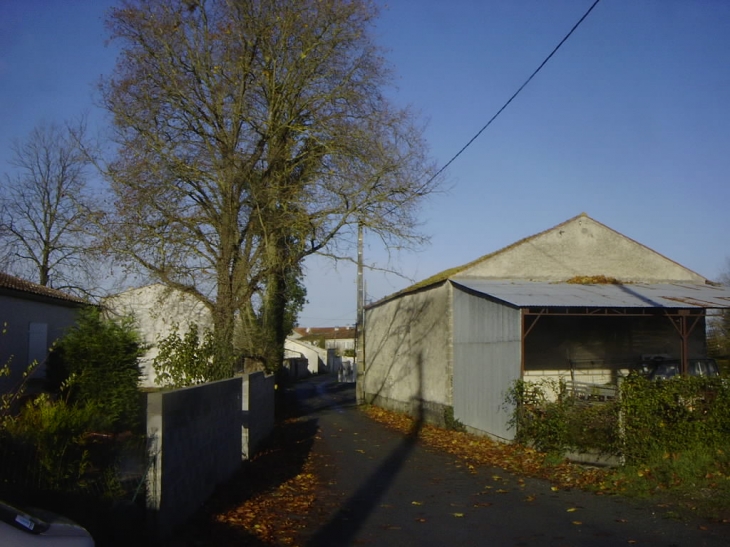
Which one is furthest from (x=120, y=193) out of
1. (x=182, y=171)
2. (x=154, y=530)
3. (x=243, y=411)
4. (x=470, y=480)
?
(x=154, y=530)

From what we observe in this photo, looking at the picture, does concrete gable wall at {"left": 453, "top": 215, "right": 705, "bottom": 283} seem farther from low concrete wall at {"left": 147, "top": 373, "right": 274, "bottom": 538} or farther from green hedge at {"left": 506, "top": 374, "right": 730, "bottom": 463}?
low concrete wall at {"left": 147, "top": 373, "right": 274, "bottom": 538}

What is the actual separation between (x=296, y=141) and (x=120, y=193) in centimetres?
506

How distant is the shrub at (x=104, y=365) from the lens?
44.5 feet

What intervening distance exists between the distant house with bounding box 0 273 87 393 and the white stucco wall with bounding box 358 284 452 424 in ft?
33.4

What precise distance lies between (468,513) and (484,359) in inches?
342

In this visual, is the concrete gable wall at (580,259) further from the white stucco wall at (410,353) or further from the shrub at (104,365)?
the shrub at (104,365)

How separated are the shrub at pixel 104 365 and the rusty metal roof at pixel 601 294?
7938 mm

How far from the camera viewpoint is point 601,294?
59.7ft

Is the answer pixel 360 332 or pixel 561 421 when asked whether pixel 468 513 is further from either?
pixel 360 332

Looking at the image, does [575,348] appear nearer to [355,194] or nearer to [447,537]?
[355,194]

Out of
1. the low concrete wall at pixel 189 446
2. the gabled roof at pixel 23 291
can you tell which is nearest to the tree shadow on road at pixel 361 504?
the low concrete wall at pixel 189 446

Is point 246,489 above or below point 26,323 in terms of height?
below

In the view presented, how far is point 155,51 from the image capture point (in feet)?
63.8

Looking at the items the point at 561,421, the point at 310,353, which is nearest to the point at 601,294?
the point at 561,421
